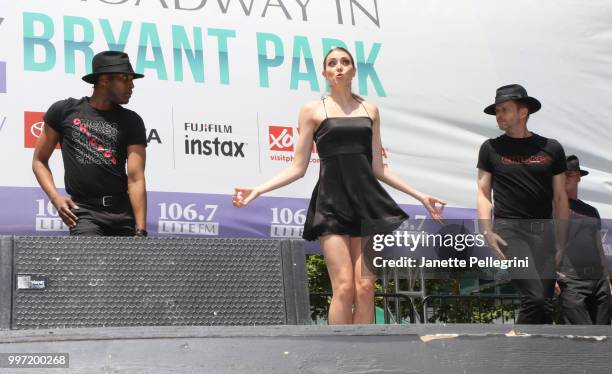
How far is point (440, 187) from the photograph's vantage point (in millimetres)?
6949

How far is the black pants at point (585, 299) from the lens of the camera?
5.97 metres

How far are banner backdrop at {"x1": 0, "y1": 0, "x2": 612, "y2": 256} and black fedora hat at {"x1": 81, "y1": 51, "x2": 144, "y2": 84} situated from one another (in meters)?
1.41

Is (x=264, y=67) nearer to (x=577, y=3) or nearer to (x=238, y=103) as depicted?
(x=238, y=103)

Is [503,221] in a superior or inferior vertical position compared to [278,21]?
inferior

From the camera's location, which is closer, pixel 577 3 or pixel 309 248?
pixel 309 248

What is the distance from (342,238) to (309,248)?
209 cm

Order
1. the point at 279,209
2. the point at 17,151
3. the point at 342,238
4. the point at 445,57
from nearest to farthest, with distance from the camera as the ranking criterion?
the point at 342,238
the point at 17,151
the point at 279,209
the point at 445,57

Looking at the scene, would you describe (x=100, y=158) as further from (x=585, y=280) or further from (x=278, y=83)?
(x=585, y=280)

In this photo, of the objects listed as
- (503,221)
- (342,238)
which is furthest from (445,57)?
(342,238)

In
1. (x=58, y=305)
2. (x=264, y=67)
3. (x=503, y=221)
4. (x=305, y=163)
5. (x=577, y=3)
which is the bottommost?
(x=58, y=305)

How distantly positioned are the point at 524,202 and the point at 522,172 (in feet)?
0.51

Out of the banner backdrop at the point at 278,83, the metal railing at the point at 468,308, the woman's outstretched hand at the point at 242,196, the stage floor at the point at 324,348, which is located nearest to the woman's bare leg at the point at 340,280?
the woman's outstretched hand at the point at 242,196

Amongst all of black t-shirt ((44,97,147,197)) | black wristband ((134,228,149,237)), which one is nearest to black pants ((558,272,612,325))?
black wristband ((134,228,149,237))

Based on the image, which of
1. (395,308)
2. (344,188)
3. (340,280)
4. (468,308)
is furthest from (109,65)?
(468,308)
